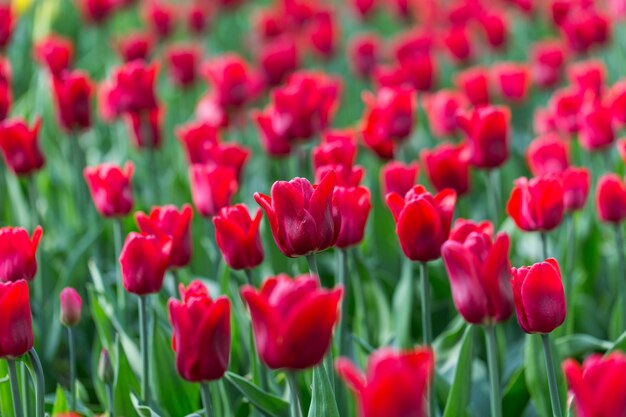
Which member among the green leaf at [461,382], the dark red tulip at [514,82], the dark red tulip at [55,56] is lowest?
the green leaf at [461,382]

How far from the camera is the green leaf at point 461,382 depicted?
1749 millimetres

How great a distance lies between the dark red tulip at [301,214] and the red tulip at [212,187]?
1.89 ft

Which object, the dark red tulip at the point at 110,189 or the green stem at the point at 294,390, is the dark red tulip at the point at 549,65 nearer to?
the dark red tulip at the point at 110,189

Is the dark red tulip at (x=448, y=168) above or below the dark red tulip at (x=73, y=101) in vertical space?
below

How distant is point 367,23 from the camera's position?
546 cm

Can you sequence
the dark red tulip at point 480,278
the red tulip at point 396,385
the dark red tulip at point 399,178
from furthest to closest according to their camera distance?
the dark red tulip at point 399,178, the dark red tulip at point 480,278, the red tulip at point 396,385

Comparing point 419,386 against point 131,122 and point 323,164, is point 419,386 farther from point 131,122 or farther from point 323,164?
point 131,122

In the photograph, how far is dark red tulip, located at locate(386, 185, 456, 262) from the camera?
166cm

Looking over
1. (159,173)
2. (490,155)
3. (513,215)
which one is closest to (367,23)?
(159,173)

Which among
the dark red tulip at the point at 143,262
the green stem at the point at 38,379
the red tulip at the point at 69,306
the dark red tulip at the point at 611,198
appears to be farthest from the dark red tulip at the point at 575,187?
the green stem at the point at 38,379

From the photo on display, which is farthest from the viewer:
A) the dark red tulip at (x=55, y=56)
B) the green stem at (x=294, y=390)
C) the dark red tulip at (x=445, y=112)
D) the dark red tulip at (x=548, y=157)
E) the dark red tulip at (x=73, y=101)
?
the dark red tulip at (x=55, y=56)

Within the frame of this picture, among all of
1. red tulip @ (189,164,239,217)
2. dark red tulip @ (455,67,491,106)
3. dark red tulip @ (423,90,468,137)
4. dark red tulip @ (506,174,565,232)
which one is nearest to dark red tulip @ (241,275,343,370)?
dark red tulip @ (506,174,565,232)

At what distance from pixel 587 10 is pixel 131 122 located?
205cm

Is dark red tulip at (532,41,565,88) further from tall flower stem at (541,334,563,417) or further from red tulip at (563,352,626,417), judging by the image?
red tulip at (563,352,626,417)
